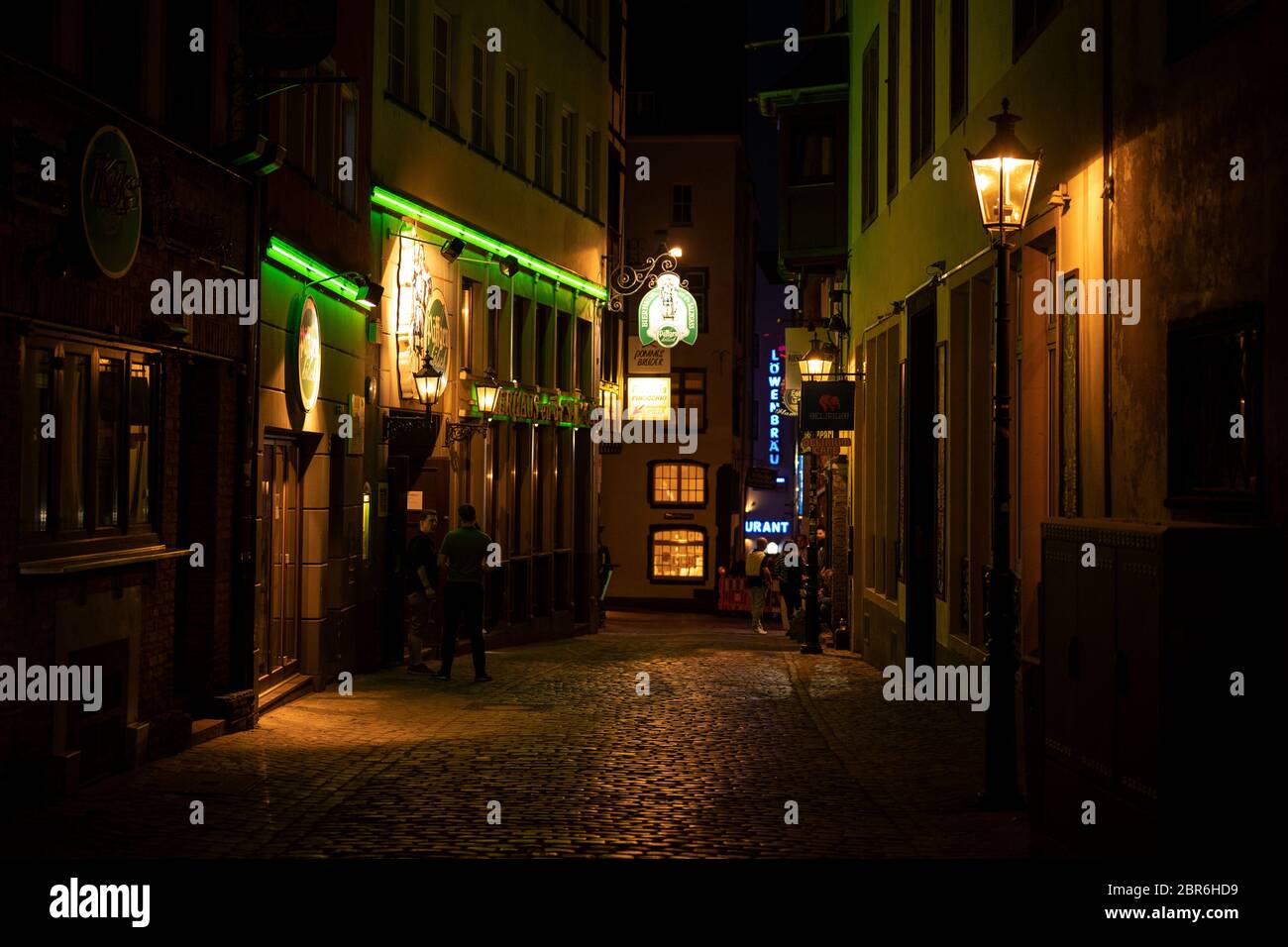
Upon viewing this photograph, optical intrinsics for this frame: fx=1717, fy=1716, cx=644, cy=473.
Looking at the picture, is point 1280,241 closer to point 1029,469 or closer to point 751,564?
point 1029,469

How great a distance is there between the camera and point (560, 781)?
12.3 m

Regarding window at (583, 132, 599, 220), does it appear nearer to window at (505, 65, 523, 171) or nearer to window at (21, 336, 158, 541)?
window at (505, 65, 523, 171)

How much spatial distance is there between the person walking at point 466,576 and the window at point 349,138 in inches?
152

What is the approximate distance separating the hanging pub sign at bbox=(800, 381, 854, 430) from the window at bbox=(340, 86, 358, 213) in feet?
25.7

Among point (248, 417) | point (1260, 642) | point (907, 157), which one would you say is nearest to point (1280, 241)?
point (1260, 642)

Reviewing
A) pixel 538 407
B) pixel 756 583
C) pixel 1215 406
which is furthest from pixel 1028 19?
pixel 756 583

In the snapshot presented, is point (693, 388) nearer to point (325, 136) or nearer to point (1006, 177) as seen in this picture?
point (325, 136)

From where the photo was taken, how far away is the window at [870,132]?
25234 millimetres

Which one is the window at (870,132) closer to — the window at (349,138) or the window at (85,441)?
the window at (349,138)

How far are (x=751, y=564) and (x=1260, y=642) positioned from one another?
28375 mm

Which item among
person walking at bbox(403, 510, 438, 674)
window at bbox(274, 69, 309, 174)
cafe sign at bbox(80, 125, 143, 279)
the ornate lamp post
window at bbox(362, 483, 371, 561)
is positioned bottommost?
person walking at bbox(403, 510, 438, 674)

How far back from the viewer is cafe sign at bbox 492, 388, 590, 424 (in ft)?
87.1

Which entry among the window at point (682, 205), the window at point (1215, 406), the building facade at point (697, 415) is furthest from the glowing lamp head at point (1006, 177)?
the window at point (682, 205)

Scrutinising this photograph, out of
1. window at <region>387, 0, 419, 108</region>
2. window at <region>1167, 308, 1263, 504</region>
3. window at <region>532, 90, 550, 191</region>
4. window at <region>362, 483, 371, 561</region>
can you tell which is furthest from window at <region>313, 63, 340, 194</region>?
window at <region>532, 90, 550, 191</region>
